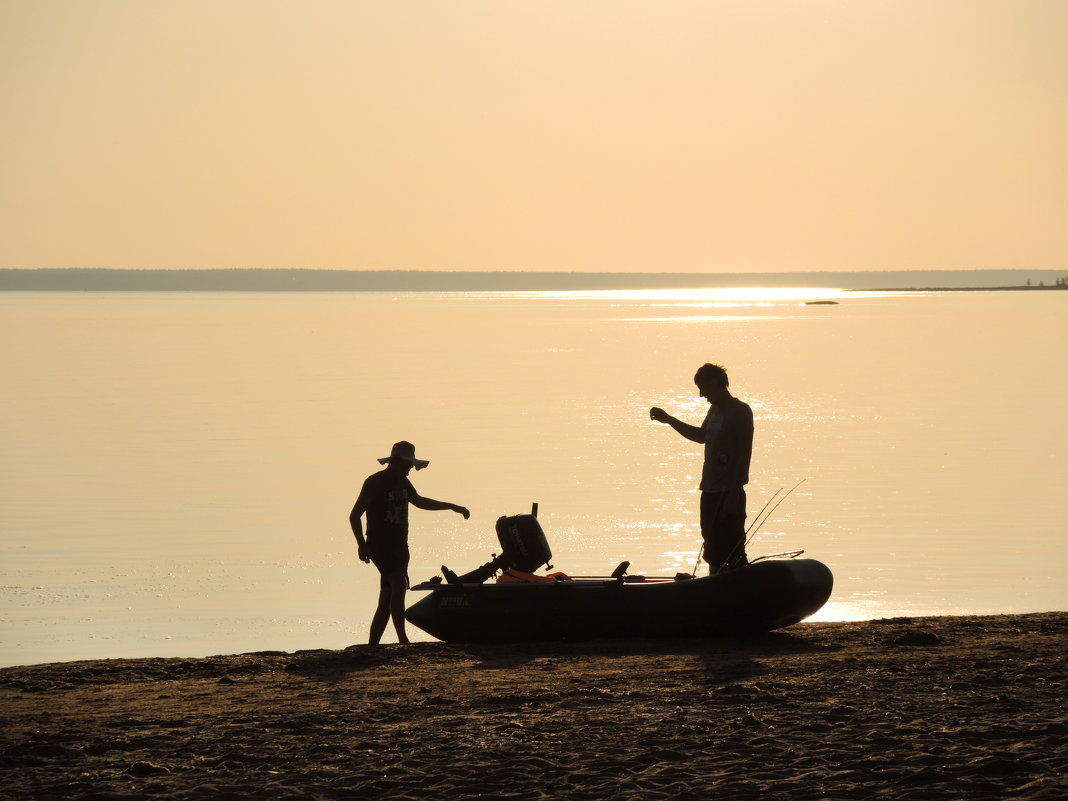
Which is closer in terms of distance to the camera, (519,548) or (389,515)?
(389,515)

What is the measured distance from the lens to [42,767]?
7359 millimetres

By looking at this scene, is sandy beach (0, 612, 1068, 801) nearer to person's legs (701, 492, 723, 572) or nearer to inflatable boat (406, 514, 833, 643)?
inflatable boat (406, 514, 833, 643)

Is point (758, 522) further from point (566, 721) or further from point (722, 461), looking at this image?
point (566, 721)

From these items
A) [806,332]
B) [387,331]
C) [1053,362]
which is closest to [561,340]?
[387,331]

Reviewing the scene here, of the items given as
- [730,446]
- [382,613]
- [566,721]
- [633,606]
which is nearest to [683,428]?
[730,446]

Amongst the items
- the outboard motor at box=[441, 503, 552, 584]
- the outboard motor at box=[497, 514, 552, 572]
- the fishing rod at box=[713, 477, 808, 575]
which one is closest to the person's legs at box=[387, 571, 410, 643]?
the outboard motor at box=[441, 503, 552, 584]

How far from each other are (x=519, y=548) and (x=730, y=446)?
73.4 inches

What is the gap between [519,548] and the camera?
11250 mm

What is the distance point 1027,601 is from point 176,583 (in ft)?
28.2

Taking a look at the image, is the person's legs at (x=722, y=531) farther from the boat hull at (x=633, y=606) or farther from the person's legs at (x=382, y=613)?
the person's legs at (x=382, y=613)

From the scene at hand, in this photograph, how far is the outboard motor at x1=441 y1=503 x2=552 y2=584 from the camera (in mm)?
11234

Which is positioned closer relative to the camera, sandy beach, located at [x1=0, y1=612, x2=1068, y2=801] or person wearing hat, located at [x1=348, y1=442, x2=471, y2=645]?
sandy beach, located at [x1=0, y1=612, x2=1068, y2=801]

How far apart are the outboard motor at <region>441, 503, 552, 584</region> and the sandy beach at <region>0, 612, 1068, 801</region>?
0.74 m

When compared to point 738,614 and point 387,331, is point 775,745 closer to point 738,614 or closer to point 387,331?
point 738,614
